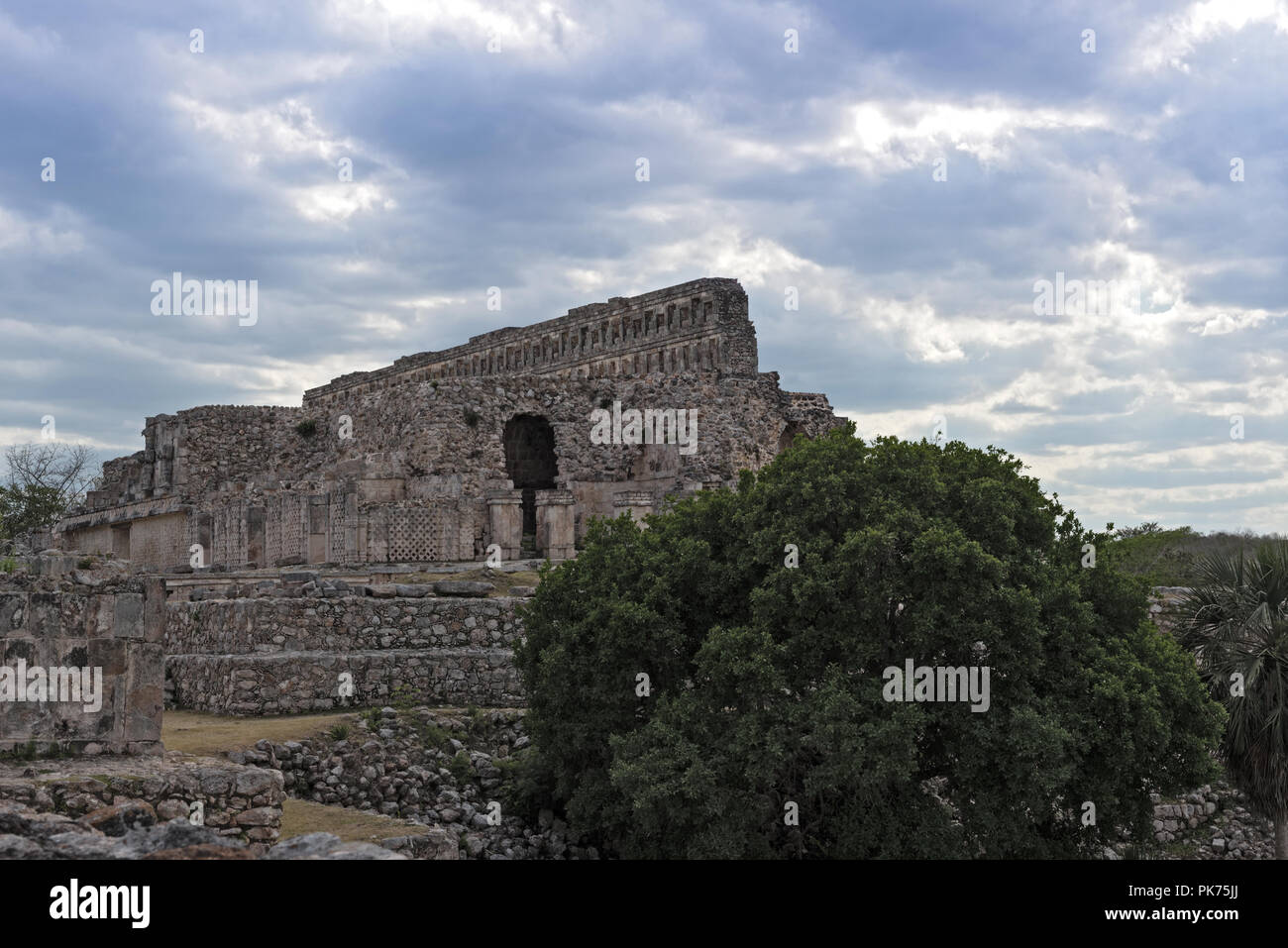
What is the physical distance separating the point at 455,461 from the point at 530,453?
3865 mm

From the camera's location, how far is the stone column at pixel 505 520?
1119 inches

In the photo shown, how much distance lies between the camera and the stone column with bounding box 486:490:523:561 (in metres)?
28.4

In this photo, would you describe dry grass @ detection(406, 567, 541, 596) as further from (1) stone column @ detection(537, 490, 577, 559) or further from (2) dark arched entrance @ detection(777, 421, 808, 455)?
(2) dark arched entrance @ detection(777, 421, 808, 455)

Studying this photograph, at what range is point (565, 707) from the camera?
567 inches

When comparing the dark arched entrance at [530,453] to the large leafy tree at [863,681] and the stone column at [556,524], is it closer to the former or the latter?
the stone column at [556,524]

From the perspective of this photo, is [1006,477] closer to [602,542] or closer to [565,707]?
[602,542]

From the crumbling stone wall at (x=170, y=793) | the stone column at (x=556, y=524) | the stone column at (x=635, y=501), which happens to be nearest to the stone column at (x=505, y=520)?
the stone column at (x=556, y=524)

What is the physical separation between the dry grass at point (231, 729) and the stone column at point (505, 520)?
11.9 m

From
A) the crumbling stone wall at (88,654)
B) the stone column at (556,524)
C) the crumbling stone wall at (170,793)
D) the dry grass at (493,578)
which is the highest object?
the stone column at (556,524)

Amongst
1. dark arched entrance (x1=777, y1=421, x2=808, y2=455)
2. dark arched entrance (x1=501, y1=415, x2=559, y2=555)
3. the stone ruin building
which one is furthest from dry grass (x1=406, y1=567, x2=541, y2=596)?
dark arched entrance (x1=777, y1=421, x2=808, y2=455)

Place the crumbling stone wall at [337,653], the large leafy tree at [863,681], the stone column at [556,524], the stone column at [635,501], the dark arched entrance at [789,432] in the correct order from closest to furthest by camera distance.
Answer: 1. the large leafy tree at [863,681]
2. the crumbling stone wall at [337,653]
3. the stone column at [556,524]
4. the stone column at [635,501]
5. the dark arched entrance at [789,432]

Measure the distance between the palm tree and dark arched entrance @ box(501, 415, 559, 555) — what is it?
66.1ft
